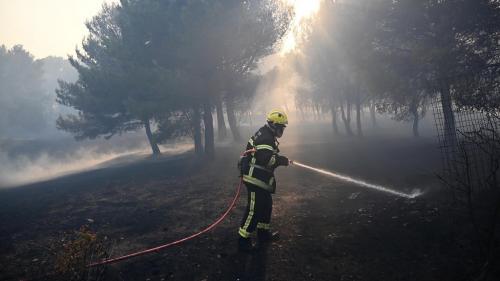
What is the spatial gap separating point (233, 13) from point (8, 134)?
2553 inches

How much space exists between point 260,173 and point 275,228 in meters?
1.92

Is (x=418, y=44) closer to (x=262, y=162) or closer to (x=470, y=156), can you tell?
(x=470, y=156)

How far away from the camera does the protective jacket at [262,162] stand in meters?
6.76

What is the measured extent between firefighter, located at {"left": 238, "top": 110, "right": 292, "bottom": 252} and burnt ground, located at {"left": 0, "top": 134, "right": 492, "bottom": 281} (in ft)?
1.70

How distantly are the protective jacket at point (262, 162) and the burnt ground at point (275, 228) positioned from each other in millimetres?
1322

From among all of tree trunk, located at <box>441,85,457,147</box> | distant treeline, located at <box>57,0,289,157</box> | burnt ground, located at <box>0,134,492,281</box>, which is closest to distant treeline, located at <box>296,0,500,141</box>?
tree trunk, located at <box>441,85,457,147</box>

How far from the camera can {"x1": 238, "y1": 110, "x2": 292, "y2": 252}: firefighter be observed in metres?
6.75

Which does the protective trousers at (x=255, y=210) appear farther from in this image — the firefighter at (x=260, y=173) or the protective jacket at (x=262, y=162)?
the protective jacket at (x=262, y=162)

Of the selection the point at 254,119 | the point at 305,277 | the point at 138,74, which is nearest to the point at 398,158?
the point at 305,277

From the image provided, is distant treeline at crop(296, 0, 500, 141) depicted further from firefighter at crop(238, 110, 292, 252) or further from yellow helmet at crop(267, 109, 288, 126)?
firefighter at crop(238, 110, 292, 252)

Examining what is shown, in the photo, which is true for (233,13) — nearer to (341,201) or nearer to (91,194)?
(91,194)

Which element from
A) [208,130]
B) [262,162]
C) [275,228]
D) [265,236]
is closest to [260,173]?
[262,162]

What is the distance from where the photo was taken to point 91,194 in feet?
48.7

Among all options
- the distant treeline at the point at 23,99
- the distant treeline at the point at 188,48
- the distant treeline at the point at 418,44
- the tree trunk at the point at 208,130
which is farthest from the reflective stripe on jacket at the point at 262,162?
the distant treeline at the point at 23,99
